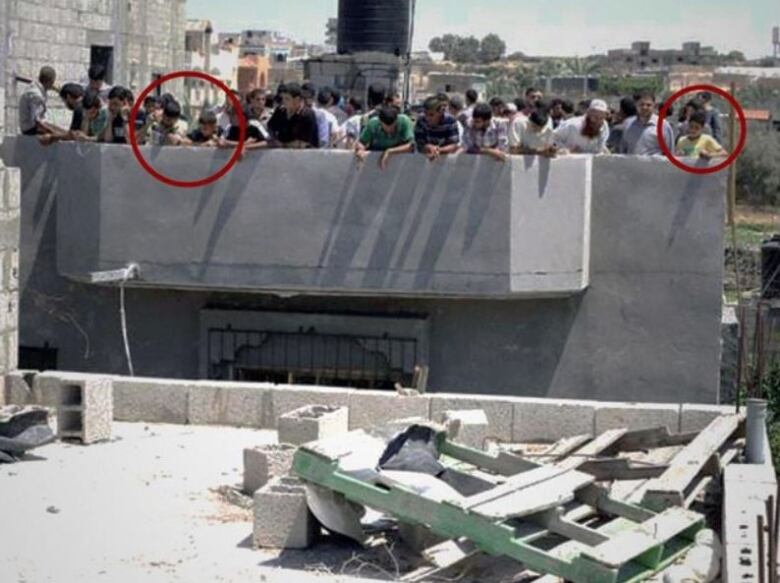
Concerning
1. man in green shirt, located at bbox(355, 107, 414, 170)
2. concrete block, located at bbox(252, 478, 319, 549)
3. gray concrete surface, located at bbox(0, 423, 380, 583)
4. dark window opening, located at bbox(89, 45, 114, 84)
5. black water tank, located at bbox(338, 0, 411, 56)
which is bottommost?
gray concrete surface, located at bbox(0, 423, 380, 583)

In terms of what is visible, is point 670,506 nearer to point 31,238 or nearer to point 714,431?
point 714,431

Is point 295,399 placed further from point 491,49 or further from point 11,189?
point 491,49

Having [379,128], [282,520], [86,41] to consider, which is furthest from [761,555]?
[86,41]

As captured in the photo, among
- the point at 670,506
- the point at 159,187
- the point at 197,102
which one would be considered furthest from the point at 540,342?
the point at 197,102

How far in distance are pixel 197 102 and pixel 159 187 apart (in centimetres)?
4420

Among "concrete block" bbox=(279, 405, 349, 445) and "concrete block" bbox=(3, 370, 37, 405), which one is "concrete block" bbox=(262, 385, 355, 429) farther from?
"concrete block" bbox=(3, 370, 37, 405)

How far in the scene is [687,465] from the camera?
949 centimetres

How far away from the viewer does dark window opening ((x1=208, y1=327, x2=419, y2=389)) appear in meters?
14.4

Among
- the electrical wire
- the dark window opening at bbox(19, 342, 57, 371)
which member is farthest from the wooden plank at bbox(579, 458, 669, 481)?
the dark window opening at bbox(19, 342, 57, 371)

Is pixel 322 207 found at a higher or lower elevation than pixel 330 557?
higher

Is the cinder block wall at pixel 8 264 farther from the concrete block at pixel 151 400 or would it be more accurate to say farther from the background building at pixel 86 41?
the background building at pixel 86 41

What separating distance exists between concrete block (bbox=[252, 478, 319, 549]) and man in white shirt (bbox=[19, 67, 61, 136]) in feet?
22.6

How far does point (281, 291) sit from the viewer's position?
14.2 metres

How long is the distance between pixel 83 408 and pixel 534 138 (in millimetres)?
4845
